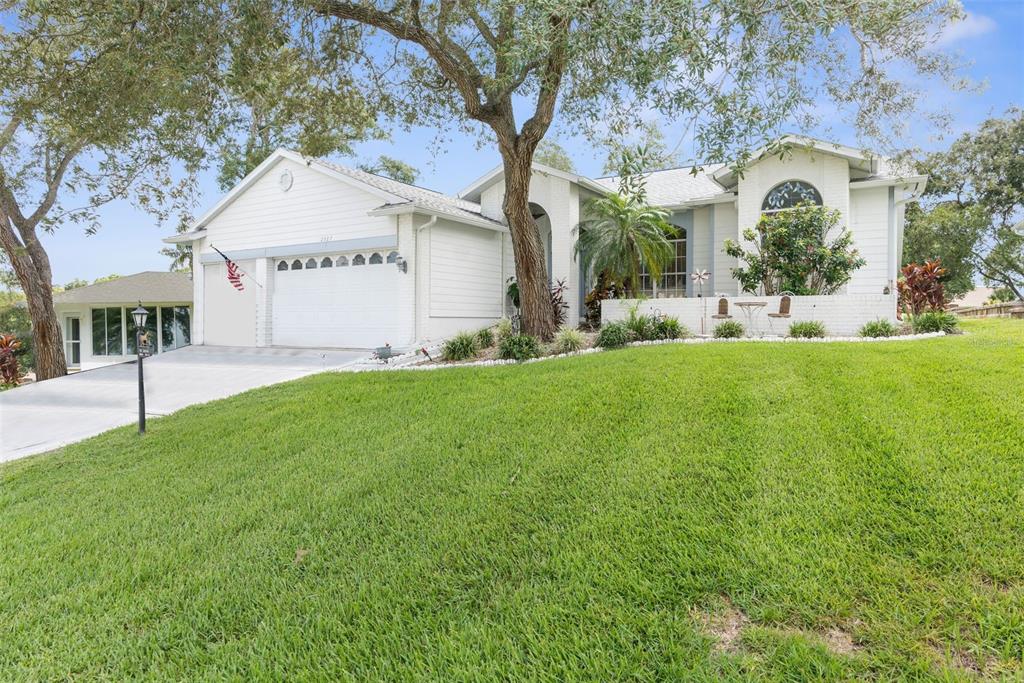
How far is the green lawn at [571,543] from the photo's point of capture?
235 centimetres

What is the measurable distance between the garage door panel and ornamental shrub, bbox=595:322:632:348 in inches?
197

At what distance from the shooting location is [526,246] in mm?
10258

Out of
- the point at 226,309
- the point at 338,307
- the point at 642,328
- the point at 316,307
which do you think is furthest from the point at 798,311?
the point at 226,309

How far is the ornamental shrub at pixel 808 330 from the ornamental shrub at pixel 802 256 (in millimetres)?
1490

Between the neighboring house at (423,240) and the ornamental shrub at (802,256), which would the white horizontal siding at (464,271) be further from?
the ornamental shrub at (802,256)

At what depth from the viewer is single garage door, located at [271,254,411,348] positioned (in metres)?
12.8

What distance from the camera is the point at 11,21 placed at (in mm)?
9242

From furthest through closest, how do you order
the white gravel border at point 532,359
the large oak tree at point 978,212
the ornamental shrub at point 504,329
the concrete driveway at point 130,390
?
the large oak tree at point 978,212
the ornamental shrub at point 504,329
the white gravel border at point 532,359
the concrete driveway at point 130,390

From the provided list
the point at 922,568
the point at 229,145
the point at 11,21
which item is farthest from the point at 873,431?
the point at 11,21

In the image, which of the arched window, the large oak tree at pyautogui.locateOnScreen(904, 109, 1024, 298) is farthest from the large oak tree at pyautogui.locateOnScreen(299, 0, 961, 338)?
the large oak tree at pyautogui.locateOnScreen(904, 109, 1024, 298)

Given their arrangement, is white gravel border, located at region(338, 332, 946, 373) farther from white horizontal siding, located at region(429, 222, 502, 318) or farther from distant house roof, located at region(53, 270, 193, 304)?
distant house roof, located at region(53, 270, 193, 304)

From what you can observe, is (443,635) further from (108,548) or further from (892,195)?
(892,195)

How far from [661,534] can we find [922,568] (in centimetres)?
125

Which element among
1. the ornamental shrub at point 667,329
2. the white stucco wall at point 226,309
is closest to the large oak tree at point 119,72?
the white stucco wall at point 226,309
